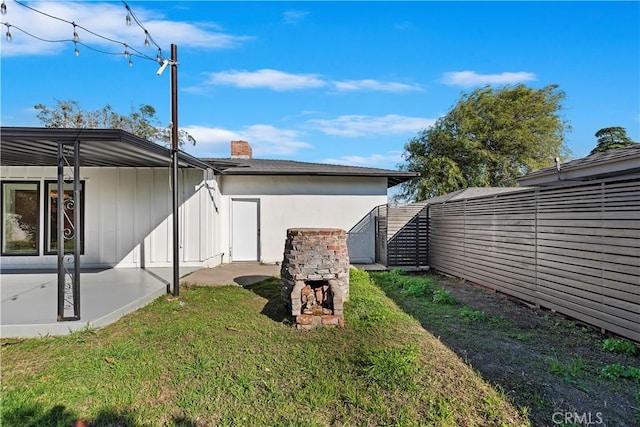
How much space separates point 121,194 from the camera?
8.55 m

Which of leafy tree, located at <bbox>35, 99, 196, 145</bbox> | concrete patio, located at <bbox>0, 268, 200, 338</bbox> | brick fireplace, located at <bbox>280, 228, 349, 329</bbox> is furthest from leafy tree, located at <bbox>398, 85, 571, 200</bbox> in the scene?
brick fireplace, located at <bbox>280, 228, 349, 329</bbox>

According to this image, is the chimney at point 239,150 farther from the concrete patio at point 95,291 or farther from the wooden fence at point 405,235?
the wooden fence at point 405,235

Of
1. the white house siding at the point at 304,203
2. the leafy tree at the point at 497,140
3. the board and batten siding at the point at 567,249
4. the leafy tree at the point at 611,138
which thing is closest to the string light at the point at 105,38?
the white house siding at the point at 304,203

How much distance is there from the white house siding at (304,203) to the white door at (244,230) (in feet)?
0.52

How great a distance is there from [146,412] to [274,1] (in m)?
7.54

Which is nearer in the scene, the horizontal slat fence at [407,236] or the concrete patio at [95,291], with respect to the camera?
the concrete patio at [95,291]

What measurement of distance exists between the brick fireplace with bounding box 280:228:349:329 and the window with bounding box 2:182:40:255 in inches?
290

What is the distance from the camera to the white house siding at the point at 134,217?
8500 millimetres

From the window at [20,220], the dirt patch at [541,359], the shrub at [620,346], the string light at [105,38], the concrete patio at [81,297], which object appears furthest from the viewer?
the window at [20,220]

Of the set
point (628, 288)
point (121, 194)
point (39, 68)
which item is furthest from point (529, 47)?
point (39, 68)

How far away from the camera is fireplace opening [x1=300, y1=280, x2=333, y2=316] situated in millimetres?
A: 4680

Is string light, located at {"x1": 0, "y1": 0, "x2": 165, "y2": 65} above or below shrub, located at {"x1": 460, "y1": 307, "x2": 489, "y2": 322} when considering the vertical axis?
above

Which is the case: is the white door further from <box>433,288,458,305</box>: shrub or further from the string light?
<box>433,288,458,305</box>: shrub

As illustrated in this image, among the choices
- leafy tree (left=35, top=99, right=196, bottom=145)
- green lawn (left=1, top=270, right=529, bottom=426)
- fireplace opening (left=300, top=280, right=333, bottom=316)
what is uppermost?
leafy tree (left=35, top=99, right=196, bottom=145)
